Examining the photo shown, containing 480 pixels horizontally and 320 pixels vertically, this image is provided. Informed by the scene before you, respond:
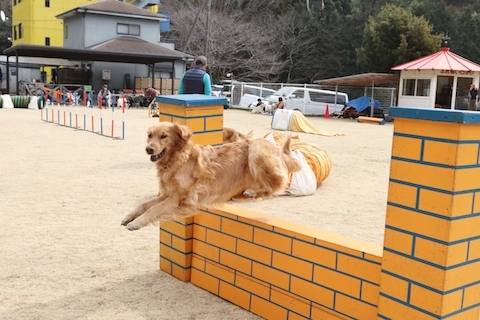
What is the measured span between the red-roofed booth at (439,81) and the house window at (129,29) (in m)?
21.3

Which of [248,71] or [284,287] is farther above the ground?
[248,71]

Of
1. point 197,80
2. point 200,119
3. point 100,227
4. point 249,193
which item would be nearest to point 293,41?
point 197,80

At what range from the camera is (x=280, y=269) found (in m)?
3.44

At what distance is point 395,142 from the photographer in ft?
8.46

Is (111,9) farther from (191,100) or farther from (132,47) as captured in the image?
(191,100)

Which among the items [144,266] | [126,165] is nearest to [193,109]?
[144,266]

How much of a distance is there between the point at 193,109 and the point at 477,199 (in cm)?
230

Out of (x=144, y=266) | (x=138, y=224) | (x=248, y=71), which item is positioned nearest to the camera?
(x=138, y=224)

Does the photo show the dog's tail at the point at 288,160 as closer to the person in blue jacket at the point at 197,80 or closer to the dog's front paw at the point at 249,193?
the dog's front paw at the point at 249,193

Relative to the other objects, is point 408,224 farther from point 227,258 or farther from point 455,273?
point 227,258

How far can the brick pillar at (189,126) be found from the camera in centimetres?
406

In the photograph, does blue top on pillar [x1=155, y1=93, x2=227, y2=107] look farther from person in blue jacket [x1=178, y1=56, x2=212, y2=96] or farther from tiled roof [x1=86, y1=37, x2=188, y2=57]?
tiled roof [x1=86, y1=37, x2=188, y2=57]

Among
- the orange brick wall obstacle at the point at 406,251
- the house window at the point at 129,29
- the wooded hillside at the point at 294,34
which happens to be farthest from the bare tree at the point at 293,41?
the orange brick wall obstacle at the point at 406,251

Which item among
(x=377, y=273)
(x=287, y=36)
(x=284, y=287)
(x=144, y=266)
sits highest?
(x=287, y=36)
